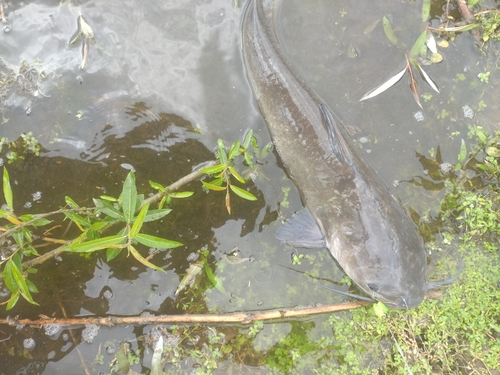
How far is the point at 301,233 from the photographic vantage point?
359 centimetres

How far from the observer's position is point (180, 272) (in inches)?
145

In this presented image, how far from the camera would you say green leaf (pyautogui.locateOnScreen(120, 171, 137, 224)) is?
2.48 m

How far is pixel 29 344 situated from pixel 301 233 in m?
2.75

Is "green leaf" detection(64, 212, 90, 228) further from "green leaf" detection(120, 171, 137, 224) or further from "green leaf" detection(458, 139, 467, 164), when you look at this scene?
"green leaf" detection(458, 139, 467, 164)

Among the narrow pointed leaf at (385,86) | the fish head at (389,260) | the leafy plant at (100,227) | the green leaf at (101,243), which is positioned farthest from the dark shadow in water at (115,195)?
the narrow pointed leaf at (385,86)

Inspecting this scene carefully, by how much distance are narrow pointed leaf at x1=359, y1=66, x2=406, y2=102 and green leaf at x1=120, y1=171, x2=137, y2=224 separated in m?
2.48

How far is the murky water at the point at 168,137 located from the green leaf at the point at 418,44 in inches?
8.9

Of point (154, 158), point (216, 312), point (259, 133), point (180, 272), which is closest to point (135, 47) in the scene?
point (154, 158)

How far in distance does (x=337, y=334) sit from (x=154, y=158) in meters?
2.44

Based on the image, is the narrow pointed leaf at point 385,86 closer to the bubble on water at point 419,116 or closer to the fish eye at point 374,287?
the bubble on water at point 419,116

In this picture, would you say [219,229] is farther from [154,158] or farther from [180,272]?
[154,158]

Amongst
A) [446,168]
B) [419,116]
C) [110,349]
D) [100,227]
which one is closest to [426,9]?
[419,116]

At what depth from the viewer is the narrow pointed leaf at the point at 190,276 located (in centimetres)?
362

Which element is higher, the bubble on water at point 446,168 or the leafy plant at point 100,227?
the leafy plant at point 100,227
